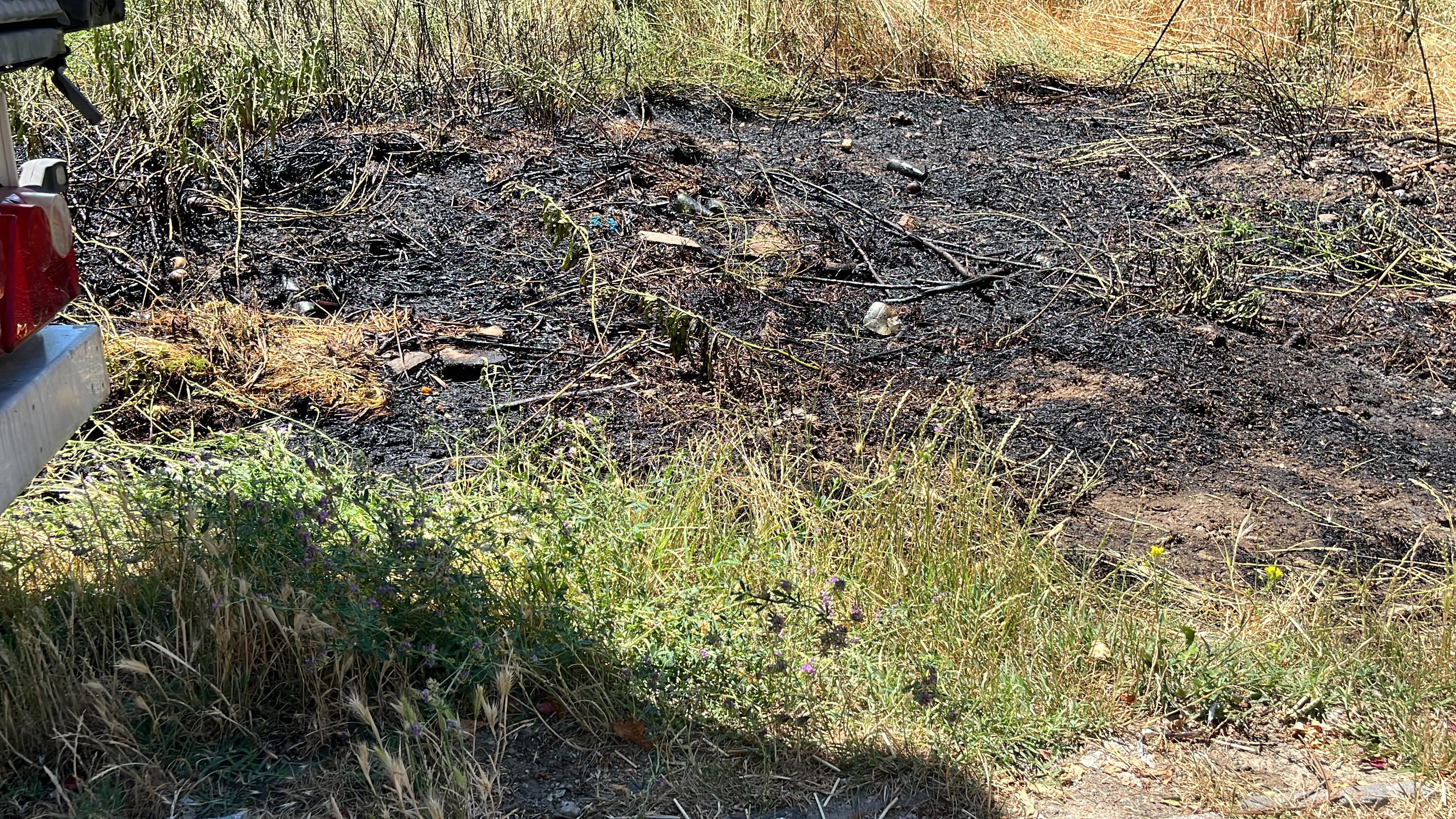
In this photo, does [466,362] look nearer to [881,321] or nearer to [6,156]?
[881,321]

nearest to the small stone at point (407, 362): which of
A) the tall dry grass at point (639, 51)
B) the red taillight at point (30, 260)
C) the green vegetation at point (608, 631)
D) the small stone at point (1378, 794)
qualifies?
the green vegetation at point (608, 631)

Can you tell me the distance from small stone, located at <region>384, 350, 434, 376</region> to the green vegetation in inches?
29.7

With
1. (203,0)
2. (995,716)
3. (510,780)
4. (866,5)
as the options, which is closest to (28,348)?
(510,780)

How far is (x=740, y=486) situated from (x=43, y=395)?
4.88 feet

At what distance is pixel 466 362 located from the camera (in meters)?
3.67

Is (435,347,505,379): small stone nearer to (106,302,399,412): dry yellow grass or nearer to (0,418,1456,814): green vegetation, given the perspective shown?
(106,302,399,412): dry yellow grass

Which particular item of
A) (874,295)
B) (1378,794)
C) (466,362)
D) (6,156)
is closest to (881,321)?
(874,295)

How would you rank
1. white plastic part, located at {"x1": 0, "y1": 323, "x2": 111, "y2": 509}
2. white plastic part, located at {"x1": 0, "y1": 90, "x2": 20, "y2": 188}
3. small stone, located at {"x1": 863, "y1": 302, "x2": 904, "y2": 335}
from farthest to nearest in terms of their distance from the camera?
small stone, located at {"x1": 863, "y1": 302, "x2": 904, "y2": 335}
white plastic part, located at {"x1": 0, "y1": 90, "x2": 20, "y2": 188}
white plastic part, located at {"x1": 0, "y1": 323, "x2": 111, "y2": 509}

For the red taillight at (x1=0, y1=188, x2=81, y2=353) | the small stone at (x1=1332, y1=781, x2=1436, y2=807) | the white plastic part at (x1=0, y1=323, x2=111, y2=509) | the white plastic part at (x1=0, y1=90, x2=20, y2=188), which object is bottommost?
the small stone at (x1=1332, y1=781, x2=1436, y2=807)

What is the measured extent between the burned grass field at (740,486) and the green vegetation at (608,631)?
1 centimetres

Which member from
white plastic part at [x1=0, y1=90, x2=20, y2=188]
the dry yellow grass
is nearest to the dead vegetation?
the dry yellow grass

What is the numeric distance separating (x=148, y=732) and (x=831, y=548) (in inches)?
54.6

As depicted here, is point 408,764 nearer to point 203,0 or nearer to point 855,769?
point 855,769

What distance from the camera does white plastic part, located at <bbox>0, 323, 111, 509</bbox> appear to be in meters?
1.70
